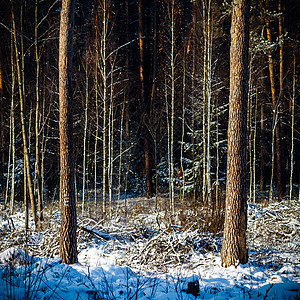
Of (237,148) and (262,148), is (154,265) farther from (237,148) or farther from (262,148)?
(262,148)

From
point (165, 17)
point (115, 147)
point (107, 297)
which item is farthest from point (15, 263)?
point (115, 147)

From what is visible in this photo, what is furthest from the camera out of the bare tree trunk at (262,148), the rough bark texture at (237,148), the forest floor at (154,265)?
the bare tree trunk at (262,148)

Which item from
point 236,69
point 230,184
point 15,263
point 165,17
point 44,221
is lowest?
point 44,221

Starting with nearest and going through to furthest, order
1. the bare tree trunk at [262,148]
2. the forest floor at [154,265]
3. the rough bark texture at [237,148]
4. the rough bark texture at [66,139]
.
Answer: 1. the forest floor at [154,265]
2. the rough bark texture at [237,148]
3. the rough bark texture at [66,139]
4. the bare tree trunk at [262,148]

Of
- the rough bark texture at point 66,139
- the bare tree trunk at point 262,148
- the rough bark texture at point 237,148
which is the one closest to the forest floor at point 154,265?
the rough bark texture at point 237,148

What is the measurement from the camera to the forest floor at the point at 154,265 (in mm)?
3896

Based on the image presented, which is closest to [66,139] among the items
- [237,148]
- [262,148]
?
[237,148]

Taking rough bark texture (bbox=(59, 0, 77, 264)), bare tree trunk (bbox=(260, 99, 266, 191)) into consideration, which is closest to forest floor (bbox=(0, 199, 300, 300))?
rough bark texture (bbox=(59, 0, 77, 264))

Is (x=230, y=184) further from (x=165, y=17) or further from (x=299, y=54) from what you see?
(x=299, y=54)

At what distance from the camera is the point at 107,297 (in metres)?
3.73

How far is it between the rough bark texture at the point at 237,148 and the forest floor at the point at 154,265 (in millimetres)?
466

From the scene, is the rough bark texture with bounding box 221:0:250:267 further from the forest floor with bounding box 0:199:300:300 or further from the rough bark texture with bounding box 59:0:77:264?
the rough bark texture with bounding box 59:0:77:264

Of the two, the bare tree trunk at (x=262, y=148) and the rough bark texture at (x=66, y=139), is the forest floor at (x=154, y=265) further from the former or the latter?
the bare tree trunk at (x=262, y=148)

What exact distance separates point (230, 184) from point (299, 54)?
1426 centimetres
